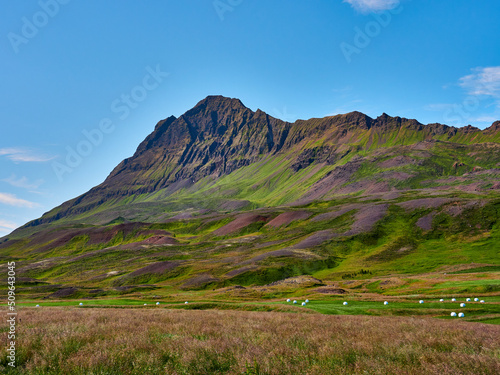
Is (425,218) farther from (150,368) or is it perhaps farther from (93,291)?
(150,368)

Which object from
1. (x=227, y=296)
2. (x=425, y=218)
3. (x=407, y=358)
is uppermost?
(x=425, y=218)

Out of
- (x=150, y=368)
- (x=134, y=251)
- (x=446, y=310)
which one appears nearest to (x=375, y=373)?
(x=150, y=368)

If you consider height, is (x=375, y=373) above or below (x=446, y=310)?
above

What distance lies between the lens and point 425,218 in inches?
5044

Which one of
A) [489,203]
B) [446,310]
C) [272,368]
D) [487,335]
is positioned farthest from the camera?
[489,203]

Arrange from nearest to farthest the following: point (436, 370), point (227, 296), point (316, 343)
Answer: point (436, 370) < point (316, 343) < point (227, 296)

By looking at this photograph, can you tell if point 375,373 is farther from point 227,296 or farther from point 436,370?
point 227,296

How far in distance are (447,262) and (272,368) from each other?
326 feet

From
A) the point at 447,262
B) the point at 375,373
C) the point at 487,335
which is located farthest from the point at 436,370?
the point at 447,262

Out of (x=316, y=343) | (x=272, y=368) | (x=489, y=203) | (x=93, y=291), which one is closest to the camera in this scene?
(x=272, y=368)

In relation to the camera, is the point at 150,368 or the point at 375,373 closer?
the point at 375,373

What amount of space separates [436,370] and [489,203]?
143357 mm

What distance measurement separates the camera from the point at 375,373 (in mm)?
7465

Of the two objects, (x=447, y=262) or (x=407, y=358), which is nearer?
(x=407, y=358)
